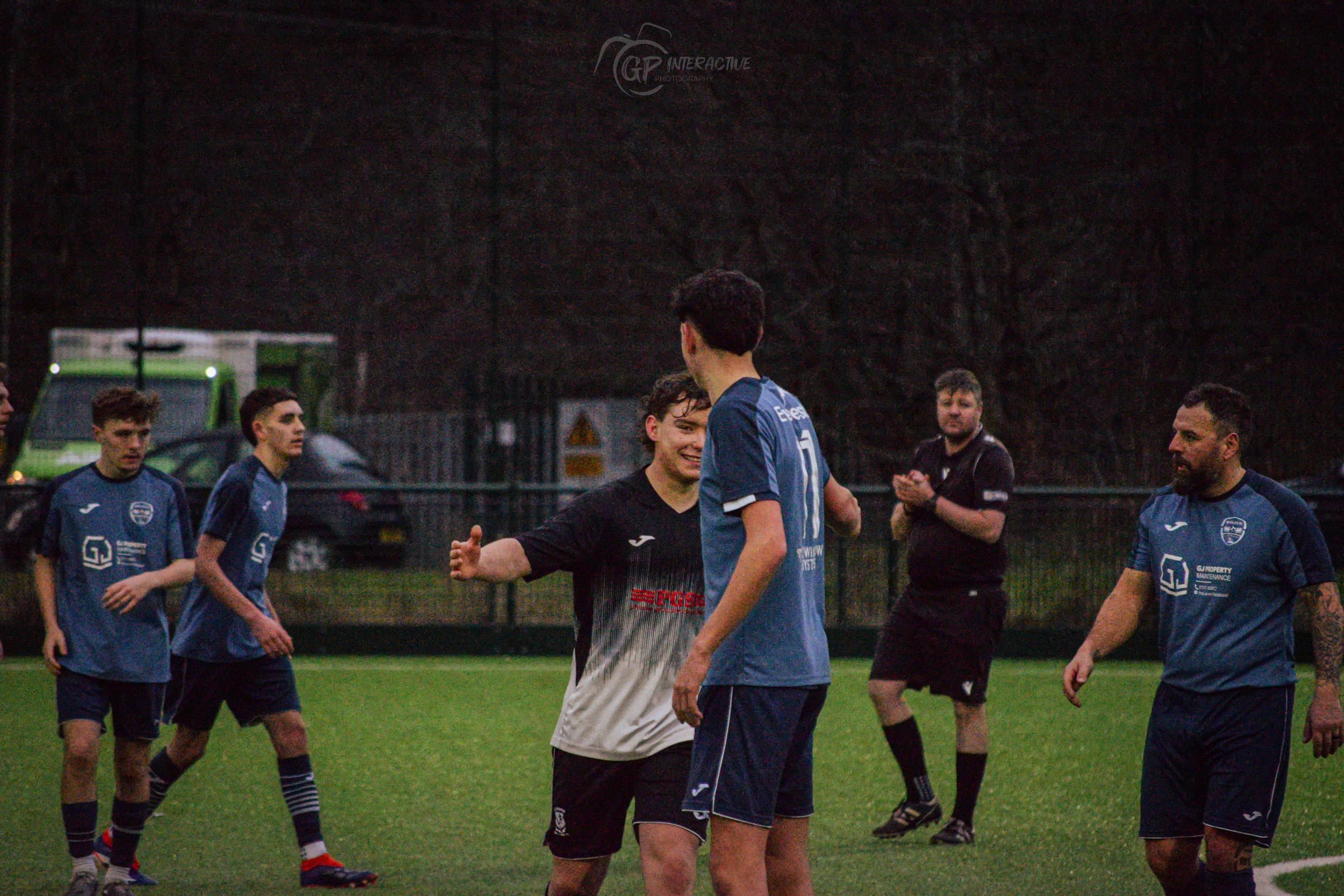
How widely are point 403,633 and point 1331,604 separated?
881cm

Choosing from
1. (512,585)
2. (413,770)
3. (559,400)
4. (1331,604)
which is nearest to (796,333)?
→ (559,400)

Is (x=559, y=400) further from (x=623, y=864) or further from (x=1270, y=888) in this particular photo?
(x=1270, y=888)

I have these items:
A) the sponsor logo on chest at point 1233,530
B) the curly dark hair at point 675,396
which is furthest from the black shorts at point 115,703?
the sponsor logo on chest at point 1233,530

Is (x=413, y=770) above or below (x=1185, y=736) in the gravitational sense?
below

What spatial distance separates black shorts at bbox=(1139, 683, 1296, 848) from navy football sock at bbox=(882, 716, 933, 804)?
204 cm

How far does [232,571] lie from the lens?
6.27 meters

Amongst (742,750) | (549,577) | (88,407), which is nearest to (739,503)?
(742,750)

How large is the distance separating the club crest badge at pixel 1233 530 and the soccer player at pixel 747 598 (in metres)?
1.48

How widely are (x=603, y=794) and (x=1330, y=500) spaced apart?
30.7 ft

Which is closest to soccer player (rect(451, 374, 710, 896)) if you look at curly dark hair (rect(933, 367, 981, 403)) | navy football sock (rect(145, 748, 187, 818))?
navy football sock (rect(145, 748, 187, 818))

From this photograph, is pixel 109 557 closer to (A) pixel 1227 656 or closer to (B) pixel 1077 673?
(B) pixel 1077 673

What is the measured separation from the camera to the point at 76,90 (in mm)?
15500

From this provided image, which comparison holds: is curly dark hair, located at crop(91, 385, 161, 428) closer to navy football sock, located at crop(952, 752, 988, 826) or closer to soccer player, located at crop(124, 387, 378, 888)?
soccer player, located at crop(124, 387, 378, 888)

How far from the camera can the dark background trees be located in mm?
13289
